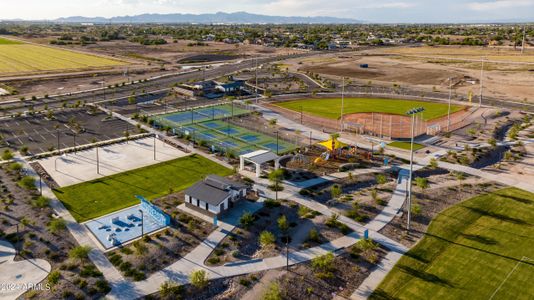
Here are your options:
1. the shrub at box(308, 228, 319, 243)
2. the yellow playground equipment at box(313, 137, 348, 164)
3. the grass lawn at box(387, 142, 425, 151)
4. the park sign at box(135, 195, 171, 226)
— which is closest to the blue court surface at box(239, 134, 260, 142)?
the yellow playground equipment at box(313, 137, 348, 164)

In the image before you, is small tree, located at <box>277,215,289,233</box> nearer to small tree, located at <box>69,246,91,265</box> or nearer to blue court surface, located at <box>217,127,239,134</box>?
small tree, located at <box>69,246,91,265</box>

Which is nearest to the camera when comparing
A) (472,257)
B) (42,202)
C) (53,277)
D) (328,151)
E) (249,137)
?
(53,277)

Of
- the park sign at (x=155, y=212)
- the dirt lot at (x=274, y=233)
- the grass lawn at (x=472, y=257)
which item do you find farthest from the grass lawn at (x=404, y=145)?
the park sign at (x=155, y=212)

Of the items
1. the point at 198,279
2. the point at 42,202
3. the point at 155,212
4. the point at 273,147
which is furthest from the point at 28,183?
the point at 273,147

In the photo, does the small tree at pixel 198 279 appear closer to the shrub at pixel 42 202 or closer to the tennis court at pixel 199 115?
the shrub at pixel 42 202

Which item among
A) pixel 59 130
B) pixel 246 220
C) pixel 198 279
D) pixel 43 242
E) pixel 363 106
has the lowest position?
pixel 43 242

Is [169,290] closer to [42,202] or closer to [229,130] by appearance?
[42,202]

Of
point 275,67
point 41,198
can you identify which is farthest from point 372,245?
point 275,67

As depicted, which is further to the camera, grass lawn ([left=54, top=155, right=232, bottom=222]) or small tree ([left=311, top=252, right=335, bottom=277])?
grass lawn ([left=54, top=155, right=232, bottom=222])
